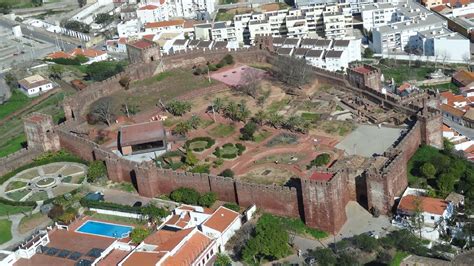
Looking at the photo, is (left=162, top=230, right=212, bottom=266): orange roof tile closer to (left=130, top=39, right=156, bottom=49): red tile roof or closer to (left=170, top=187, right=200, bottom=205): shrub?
(left=170, top=187, right=200, bottom=205): shrub

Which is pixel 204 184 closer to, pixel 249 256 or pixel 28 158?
pixel 249 256

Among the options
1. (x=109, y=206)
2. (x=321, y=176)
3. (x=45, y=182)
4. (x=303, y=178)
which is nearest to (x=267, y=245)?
(x=303, y=178)

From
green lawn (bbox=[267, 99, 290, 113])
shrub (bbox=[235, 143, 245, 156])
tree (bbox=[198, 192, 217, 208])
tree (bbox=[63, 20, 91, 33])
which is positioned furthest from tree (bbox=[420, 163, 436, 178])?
tree (bbox=[63, 20, 91, 33])

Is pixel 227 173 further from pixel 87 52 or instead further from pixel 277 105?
pixel 87 52

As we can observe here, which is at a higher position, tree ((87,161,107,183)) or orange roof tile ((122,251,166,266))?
tree ((87,161,107,183))

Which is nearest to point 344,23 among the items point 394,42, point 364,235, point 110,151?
point 394,42
